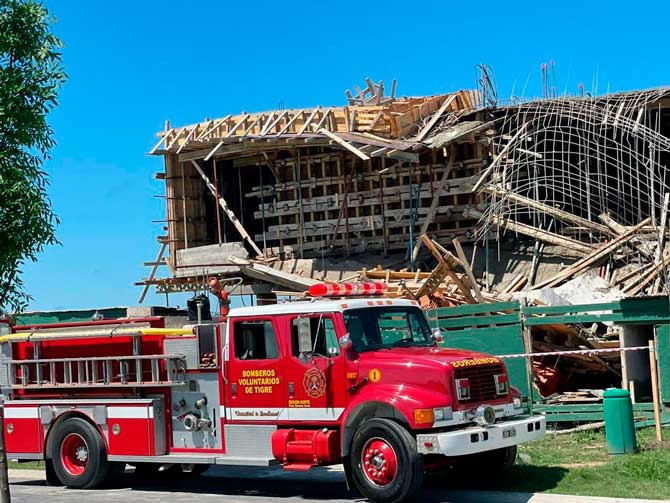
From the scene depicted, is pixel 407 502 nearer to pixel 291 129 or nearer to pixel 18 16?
pixel 18 16

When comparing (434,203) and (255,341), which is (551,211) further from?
(255,341)

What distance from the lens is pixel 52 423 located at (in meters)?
15.9

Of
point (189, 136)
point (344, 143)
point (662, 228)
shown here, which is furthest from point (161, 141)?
point (662, 228)

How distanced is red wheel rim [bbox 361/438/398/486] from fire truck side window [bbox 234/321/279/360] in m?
2.00

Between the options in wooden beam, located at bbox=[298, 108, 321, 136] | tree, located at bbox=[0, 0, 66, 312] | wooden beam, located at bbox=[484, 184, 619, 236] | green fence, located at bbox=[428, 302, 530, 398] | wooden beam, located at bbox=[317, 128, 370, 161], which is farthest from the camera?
wooden beam, located at bbox=[298, 108, 321, 136]

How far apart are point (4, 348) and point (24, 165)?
6.23 meters

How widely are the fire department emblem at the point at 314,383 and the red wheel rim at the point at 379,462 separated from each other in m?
1.07

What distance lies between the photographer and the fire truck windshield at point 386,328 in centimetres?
1331

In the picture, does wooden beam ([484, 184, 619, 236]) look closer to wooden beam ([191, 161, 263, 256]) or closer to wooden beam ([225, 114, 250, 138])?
wooden beam ([225, 114, 250, 138])

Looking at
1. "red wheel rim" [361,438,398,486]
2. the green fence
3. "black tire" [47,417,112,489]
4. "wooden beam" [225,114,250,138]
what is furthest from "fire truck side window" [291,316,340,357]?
"wooden beam" [225,114,250,138]

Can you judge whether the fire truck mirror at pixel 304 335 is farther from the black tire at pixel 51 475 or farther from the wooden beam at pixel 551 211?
the wooden beam at pixel 551 211

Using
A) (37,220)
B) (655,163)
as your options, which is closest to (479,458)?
(37,220)

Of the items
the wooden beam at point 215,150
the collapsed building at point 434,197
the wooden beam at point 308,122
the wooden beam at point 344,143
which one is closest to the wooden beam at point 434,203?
the collapsed building at point 434,197

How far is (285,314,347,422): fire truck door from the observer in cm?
1309
